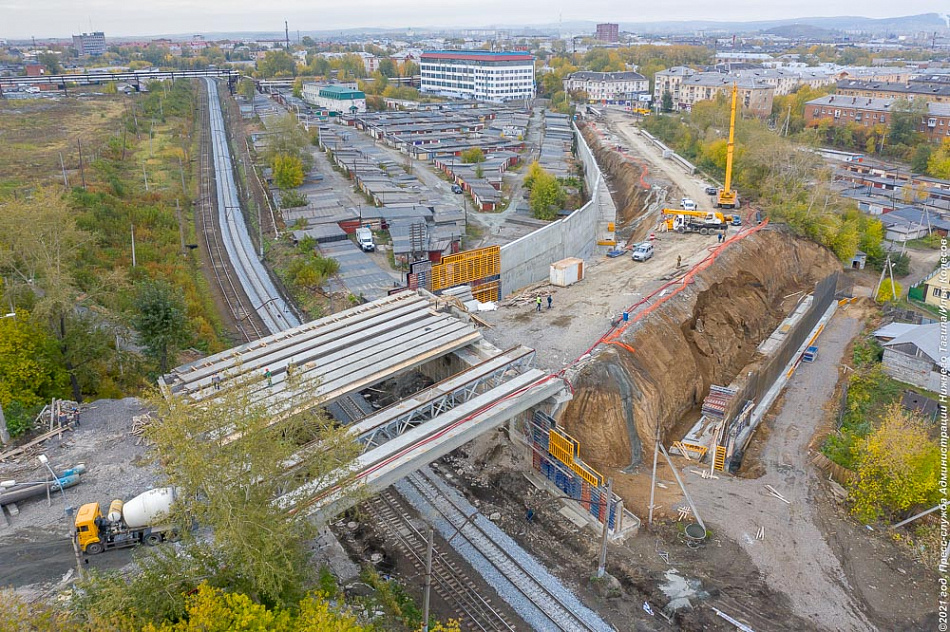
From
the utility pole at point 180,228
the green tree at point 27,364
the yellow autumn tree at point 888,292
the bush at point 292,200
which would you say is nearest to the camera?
the green tree at point 27,364

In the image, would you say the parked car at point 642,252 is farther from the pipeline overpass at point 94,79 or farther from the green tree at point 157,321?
the pipeline overpass at point 94,79

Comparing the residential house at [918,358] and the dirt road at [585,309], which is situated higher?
the dirt road at [585,309]

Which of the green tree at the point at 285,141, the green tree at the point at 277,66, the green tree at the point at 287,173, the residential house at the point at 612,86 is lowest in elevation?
the green tree at the point at 287,173

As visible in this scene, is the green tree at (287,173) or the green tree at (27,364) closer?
the green tree at (27,364)

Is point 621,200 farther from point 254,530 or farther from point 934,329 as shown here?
point 254,530

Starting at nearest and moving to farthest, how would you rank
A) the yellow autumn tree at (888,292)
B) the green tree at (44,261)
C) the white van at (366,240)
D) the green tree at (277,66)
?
the green tree at (44,261), the yellow autumn tree at (888,292), the white van at (366,240), the green tree at (277,66)

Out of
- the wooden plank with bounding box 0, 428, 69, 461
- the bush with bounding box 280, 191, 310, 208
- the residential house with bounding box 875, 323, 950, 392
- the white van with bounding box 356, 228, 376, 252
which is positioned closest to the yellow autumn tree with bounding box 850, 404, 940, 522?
the residential house with bounding box 875, 323, 950, 392

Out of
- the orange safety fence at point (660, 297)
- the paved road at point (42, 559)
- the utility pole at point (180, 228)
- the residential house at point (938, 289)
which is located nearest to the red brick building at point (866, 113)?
the residential house at point (938, 289)
